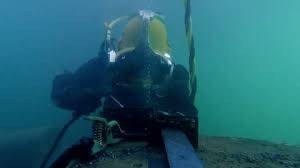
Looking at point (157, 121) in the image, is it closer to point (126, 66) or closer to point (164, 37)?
point (126, 66)

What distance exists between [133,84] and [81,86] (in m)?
1.09

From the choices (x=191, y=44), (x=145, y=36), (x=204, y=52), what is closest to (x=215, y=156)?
(x=145, y=36)

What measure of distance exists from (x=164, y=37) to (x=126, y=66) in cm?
133

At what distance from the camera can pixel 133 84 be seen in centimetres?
545

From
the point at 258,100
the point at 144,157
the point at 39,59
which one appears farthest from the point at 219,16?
the point at 144,157

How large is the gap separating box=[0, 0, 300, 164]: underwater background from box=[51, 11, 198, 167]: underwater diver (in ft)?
62.2

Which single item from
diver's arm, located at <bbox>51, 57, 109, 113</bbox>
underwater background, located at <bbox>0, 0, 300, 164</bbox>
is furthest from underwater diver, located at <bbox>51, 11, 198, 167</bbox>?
underwater background, located at <bbox>0, 0, 300, 164</bbox>

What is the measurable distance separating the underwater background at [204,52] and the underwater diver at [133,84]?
19.0 meters

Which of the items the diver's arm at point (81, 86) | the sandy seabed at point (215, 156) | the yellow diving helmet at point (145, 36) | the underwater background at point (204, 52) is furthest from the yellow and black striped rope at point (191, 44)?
the underwater background at point (204, 52)

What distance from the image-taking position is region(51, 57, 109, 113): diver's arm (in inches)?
235

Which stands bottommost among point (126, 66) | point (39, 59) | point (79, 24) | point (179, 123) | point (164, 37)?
point (179, 123)

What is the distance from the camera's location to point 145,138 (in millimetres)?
5234

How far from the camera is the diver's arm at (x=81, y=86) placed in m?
5.97

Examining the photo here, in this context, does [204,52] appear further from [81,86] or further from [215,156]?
[215,156]
